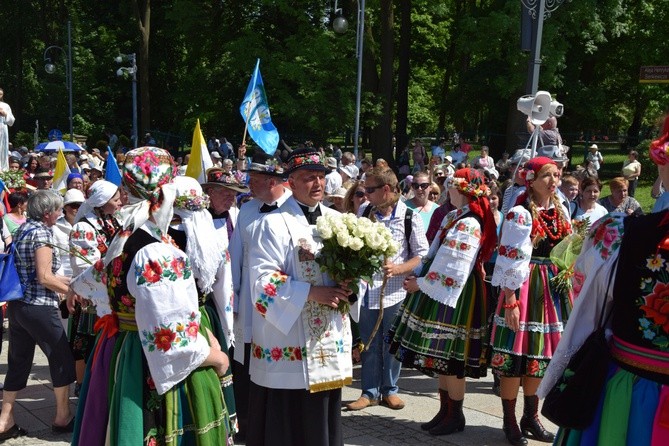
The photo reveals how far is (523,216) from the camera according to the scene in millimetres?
5406

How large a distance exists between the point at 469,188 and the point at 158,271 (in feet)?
9.59

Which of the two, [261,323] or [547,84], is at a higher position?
[547,84]

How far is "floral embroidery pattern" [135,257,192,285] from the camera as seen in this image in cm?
352

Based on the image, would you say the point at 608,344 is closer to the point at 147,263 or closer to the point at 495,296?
the point at 147,263

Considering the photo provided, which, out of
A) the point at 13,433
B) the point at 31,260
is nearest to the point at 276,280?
the point at 31,260

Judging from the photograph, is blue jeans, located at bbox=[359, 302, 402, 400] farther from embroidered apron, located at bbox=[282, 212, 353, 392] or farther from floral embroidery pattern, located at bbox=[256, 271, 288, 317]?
floral embroidery pattern, located at bbox=[256, 271, 288, 317]

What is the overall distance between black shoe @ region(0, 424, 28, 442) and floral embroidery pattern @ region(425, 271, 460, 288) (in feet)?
10.9

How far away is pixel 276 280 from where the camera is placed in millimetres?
4250

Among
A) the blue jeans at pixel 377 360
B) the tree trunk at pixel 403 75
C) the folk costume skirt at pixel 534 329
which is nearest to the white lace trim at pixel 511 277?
the folk costume skirt at pixel 534 329

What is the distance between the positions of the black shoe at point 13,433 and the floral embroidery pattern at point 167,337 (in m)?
2.98

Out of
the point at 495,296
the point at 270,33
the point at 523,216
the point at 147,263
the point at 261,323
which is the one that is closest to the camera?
the point at 147,263

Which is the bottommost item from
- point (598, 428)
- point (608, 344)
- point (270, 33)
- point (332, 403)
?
point (332, 403)

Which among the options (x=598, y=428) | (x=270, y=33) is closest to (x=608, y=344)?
(x=598, y=428)

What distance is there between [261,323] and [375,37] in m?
27.4
